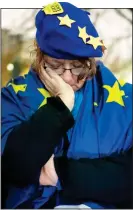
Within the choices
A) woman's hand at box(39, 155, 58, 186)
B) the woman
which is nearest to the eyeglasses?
the woman

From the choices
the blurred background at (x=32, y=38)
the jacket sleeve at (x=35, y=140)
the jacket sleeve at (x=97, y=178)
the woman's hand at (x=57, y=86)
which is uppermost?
the blurred background at (x=32, y=38)

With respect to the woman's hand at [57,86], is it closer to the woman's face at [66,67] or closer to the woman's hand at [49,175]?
the woman's face at [66,67]

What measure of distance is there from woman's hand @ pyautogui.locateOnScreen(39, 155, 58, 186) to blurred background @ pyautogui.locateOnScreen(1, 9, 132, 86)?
0.25 m

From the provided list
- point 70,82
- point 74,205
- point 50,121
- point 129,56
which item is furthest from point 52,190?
point 129,56

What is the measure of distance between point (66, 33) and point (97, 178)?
38 cm

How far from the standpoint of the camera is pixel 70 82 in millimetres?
1103

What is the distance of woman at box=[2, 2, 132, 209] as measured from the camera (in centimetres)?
107

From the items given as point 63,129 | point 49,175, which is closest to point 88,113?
point 63,129

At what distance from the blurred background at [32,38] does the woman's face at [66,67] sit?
6 cm

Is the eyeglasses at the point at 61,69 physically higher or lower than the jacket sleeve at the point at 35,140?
higher

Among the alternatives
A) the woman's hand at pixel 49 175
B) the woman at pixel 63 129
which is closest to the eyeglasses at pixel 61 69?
the woman at pixel 63 129

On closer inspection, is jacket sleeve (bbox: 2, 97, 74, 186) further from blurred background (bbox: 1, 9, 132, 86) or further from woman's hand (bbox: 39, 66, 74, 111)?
blurred background (bbox: 1, 9, 132, 86)

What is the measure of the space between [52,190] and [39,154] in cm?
11

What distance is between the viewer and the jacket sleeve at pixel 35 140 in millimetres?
1060
